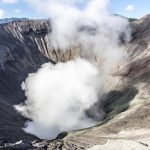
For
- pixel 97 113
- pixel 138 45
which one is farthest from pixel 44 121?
pixel 138 45

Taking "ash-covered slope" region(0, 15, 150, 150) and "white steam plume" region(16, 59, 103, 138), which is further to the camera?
"white steam plume" region(16, 59, 103, 138)

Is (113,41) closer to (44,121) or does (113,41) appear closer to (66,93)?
(66,93)

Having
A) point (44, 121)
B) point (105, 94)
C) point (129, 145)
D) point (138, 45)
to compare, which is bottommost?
point (129, 145)

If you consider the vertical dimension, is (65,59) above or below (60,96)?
above

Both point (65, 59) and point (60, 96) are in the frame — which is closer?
point (60, 96)

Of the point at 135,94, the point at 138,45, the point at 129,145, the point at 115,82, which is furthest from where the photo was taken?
the point at 138,45

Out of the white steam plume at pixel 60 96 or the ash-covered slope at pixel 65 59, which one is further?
the white steam plume at pixel 60 96

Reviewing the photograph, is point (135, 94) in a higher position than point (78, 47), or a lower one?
lower

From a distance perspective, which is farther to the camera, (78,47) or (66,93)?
(78,47)
